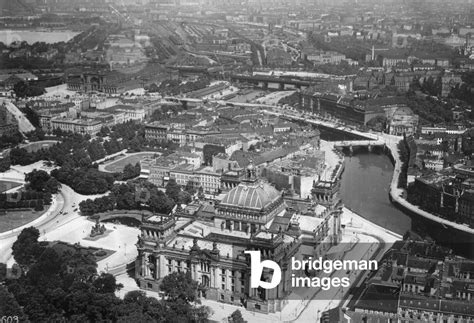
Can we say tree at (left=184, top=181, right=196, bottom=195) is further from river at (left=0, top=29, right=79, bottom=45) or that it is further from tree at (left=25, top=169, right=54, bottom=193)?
river at (left=0, top=29, right=79, bottom=45)

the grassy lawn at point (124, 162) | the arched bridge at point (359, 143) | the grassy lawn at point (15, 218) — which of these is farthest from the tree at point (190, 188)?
the arched bridge at point (359, 143)

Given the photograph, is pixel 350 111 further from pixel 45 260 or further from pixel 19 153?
pixel 45 260

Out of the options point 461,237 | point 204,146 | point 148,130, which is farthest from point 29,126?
point 461,237

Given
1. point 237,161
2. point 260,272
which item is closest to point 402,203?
point 237,161

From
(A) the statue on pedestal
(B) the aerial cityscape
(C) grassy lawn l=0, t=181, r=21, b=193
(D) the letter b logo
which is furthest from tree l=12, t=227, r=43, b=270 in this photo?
(C) grassy lawn l=0, t=181, r=21, b=193

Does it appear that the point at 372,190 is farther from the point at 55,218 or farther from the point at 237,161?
the point at 55,218
